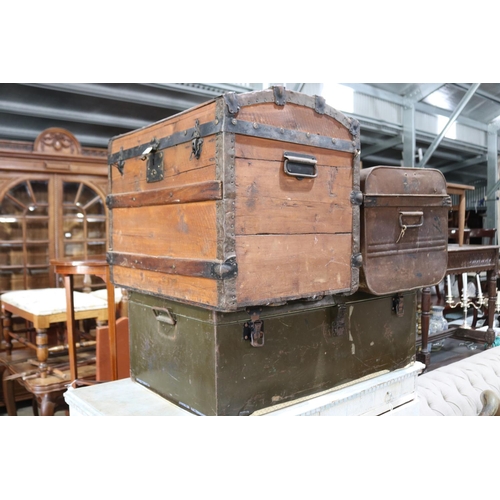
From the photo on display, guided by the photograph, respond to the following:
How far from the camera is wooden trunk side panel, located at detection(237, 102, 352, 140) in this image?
4.07ft

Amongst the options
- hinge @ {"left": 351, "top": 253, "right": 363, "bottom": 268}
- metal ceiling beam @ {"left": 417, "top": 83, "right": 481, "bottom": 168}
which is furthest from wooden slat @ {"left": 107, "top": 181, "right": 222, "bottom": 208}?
metal ceiling beam @ {"left": 417, "top": 83, "right": 481, "bottom": 168}

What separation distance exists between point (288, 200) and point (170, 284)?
45 cm

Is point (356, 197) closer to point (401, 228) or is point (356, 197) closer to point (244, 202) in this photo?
point (401, 228)

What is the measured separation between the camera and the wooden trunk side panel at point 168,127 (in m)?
1.22

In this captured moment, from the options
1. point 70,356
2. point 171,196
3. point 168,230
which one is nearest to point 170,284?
point 168,230

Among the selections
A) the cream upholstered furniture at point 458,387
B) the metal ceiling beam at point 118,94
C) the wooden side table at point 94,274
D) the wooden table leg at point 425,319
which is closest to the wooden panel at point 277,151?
the wooden side table at point 94,274

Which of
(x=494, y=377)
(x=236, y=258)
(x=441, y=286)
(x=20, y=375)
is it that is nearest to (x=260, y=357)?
(x=236, y=258)

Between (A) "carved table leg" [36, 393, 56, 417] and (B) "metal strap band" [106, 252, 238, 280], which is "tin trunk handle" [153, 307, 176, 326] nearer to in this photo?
(B) "metal strap band" [106, 252, 238, 280]

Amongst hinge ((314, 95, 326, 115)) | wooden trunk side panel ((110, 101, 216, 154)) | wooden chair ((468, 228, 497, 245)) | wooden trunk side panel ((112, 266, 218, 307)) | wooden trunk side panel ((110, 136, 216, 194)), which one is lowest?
wooden trunk side panel ((112, 266, 218, 307))

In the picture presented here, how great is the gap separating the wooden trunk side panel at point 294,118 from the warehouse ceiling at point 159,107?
177 cm

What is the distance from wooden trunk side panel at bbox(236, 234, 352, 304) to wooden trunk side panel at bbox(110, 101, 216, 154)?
36 centimetres

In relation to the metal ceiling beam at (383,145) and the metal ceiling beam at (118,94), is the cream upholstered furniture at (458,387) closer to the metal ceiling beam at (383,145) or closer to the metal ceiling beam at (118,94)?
the metal ceiling beam at (383,145)

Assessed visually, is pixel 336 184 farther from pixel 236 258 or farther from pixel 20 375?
pixel 20 375

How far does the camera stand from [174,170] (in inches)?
53.2
